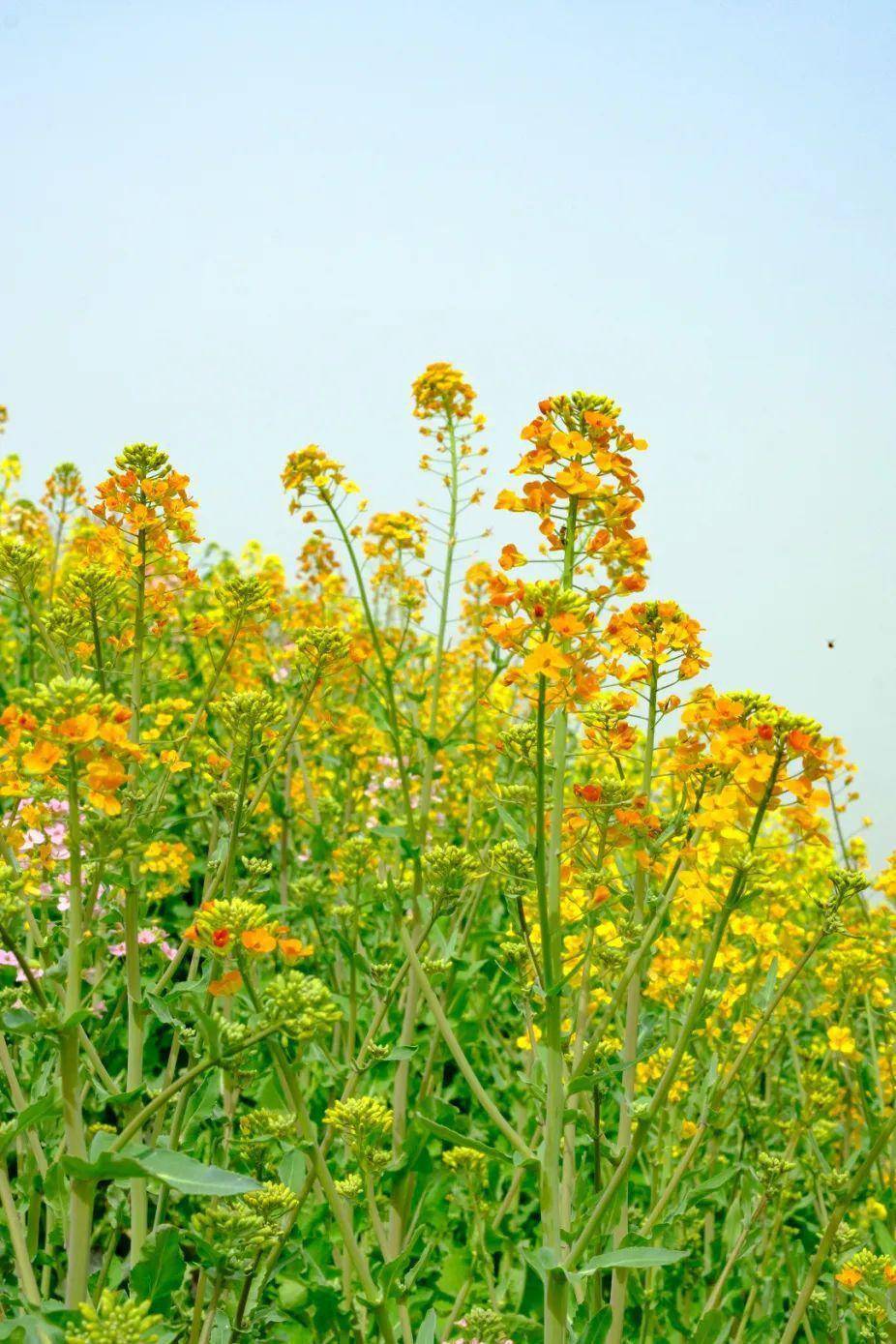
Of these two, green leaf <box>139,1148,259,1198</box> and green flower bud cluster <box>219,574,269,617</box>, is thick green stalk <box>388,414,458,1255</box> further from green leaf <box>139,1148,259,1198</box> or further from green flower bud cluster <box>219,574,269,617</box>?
green leaf <box>139,1148,259,1198</box>

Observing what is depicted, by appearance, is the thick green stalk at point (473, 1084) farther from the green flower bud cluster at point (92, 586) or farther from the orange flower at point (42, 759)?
the green flower bud cluster at point (92, 586)

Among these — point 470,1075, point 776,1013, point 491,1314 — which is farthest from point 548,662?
point 776,1013

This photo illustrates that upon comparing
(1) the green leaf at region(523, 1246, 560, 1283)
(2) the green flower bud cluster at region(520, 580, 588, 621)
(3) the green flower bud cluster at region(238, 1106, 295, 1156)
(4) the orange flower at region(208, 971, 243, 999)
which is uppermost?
(2) the green flower bud cluster at region(520, 580, 588, 621)

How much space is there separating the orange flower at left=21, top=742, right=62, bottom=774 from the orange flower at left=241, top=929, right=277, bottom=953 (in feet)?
1.45

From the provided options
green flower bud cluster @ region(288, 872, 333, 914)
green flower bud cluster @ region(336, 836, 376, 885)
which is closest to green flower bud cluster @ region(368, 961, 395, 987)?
green flower bud cluster @ region(336, 836, 376, 885)

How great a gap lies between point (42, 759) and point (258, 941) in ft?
1.58

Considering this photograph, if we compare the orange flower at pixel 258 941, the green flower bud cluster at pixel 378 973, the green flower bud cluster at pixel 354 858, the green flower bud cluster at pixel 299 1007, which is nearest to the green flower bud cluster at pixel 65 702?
the orange flower at pixel 258 941

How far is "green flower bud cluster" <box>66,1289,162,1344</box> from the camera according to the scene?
1753mm

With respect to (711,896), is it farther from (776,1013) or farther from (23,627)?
(23,627)

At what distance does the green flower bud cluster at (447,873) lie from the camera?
3.10 metres

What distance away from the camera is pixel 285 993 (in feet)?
6.28

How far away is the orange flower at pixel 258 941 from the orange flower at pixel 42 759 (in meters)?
0.44

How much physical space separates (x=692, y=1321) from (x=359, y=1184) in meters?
1.70

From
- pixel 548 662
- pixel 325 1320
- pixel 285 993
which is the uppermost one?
pixel 548 662
